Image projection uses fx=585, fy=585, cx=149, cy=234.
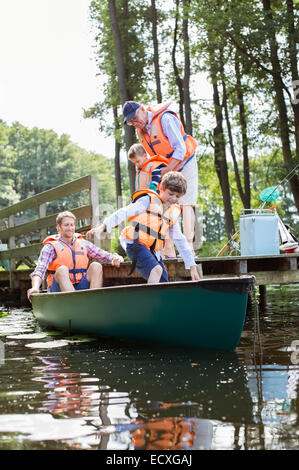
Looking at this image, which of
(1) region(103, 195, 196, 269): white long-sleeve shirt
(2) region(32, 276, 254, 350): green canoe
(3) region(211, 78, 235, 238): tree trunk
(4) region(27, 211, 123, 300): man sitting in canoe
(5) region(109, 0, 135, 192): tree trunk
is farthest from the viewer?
(3) region(211, 78, 235, 238): tree trunk

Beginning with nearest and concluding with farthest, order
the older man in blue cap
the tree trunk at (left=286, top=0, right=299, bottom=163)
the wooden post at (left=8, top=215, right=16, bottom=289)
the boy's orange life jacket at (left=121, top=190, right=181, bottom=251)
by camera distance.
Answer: the boy's orange life jacket at (left=121, top=190, right=181, bottom=251), the older man in blue cap, the wooden post at (left=8, top=215, right=16, bottom=289), the tree trunk at (left=286, top=0, right=299, bottom=163)

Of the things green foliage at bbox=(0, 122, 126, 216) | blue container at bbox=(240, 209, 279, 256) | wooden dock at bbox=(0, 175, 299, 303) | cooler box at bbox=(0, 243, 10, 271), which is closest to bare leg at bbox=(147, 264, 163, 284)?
wooden dock at bbox=(0, 175, 299, 303)

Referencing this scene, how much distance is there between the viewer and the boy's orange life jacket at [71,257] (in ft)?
18.2

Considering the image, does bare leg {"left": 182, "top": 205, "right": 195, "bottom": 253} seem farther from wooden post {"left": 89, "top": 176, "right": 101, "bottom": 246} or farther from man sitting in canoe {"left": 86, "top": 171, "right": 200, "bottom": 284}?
wooden post {"left": 89, "top": 176, "right": 101, "bottom": 246}

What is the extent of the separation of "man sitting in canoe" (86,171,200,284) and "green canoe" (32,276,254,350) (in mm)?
353

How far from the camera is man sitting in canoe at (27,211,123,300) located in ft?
18.0

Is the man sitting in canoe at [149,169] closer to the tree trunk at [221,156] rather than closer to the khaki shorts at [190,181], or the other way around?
the khaki shorts at [190,181]

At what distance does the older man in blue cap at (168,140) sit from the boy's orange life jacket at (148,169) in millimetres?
93

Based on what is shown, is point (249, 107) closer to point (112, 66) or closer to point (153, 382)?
point (112, 66)

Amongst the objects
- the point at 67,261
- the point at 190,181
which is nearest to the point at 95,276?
the point at 67,261

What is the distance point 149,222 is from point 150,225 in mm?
25

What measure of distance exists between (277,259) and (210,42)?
1058 centimetres

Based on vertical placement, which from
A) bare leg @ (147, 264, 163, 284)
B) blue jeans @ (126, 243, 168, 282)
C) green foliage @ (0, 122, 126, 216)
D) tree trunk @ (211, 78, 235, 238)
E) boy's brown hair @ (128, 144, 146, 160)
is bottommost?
bare leg @ (147, 264, 163, 284)
